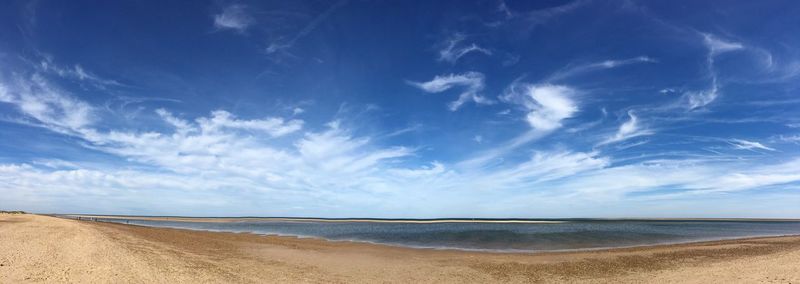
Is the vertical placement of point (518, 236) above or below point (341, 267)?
below

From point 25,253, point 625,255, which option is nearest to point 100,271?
point 25,253

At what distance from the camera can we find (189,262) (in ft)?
72.5

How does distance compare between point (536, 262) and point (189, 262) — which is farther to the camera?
point (536, 262)

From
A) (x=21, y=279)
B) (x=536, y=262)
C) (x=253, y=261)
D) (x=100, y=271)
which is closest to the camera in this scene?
(x=21, y=279)

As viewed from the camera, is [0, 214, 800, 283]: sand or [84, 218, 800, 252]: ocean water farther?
[84, 218, 800, 252]: ocean water

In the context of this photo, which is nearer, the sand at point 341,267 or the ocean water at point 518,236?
the sand at point 341,267

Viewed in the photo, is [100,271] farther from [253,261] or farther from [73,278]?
[253,261]

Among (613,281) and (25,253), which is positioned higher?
(25,253)

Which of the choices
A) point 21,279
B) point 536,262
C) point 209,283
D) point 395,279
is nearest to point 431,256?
point 536,262

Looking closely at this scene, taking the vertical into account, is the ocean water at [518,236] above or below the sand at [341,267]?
below

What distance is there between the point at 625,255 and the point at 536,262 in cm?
902

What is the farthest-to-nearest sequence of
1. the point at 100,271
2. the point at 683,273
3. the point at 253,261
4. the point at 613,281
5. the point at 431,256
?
the point at 431,256
the point at 253,261
the point at 683,273
the point at 613,281
the point at 100,271

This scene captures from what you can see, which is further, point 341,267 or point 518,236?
point 518,236

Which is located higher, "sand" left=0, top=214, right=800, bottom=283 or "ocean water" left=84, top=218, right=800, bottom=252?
"sand" left=0, top=214, right=800, bottom=283
